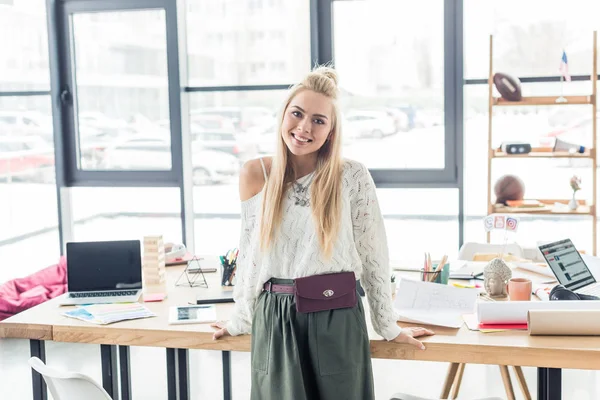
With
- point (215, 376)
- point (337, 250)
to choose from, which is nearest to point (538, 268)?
point (337, 250)

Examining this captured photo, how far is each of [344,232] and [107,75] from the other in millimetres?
4439

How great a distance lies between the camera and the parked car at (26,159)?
6.37 metres

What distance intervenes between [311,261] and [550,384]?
0.90 meters

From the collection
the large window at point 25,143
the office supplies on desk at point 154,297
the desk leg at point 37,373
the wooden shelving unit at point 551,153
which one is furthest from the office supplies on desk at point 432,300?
the large window at point 25,143

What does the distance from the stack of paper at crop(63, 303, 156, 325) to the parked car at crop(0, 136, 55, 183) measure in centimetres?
382

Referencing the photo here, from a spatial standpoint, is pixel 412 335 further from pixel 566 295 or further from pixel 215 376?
pixel 215 376

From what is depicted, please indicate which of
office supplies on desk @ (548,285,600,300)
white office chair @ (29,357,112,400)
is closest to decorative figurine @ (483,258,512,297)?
office supplies on desk @ (548,285,600,300)

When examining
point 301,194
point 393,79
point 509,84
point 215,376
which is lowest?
point 215,376

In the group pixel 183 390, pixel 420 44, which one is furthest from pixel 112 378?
pixel 420 44

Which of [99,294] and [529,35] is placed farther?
[529,35]

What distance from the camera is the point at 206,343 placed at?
2600 mm

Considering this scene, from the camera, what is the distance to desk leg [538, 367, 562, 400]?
8.10ft

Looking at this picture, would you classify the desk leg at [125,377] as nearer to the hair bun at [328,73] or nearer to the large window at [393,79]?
the hair bun at [328,73]

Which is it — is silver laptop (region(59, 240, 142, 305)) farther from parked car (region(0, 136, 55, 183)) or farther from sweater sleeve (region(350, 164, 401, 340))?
parked car (region(0, 136, 55, 183))
